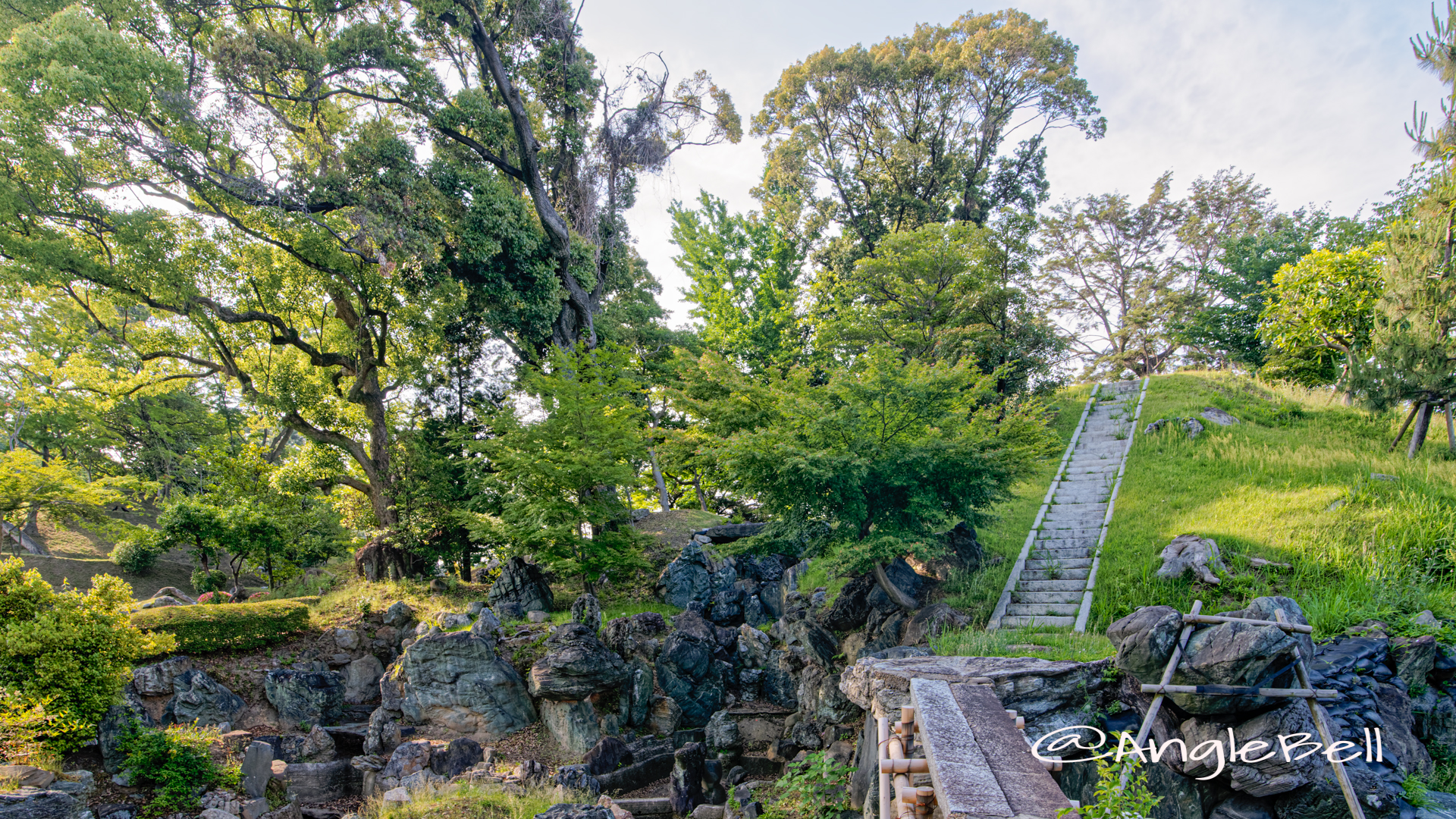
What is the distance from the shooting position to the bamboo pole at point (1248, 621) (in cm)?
553

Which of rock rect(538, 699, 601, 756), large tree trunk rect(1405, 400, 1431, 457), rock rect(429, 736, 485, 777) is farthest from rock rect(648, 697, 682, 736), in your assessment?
large tree trunk rect(1405, 400, 1431, 457)

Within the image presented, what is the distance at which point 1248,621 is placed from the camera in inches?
222

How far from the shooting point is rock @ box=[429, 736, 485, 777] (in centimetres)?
931

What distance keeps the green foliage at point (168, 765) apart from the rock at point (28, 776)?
1154 mm

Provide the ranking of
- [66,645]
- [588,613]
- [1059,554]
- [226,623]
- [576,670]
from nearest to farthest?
1. [66,645]
2. [576,670]
3. [1059,554]
4. [226,623]
5. [588,613]

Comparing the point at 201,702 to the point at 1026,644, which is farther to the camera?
the point at 201,702

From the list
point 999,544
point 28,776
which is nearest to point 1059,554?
point 999,544

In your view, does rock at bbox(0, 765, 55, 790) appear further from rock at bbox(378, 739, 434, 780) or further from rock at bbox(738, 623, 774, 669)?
rock at bbox(738, 623, 774, 669)

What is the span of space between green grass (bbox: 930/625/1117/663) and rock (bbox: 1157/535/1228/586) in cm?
175

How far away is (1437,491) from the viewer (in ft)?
29.0

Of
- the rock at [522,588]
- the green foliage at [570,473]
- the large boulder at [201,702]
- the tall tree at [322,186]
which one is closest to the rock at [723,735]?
the green foliage at [570,473]

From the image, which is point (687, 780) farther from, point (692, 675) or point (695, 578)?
point (695, 578)

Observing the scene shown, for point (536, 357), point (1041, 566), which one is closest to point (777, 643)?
point (1041, 566)

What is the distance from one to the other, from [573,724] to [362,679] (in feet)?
16.8
